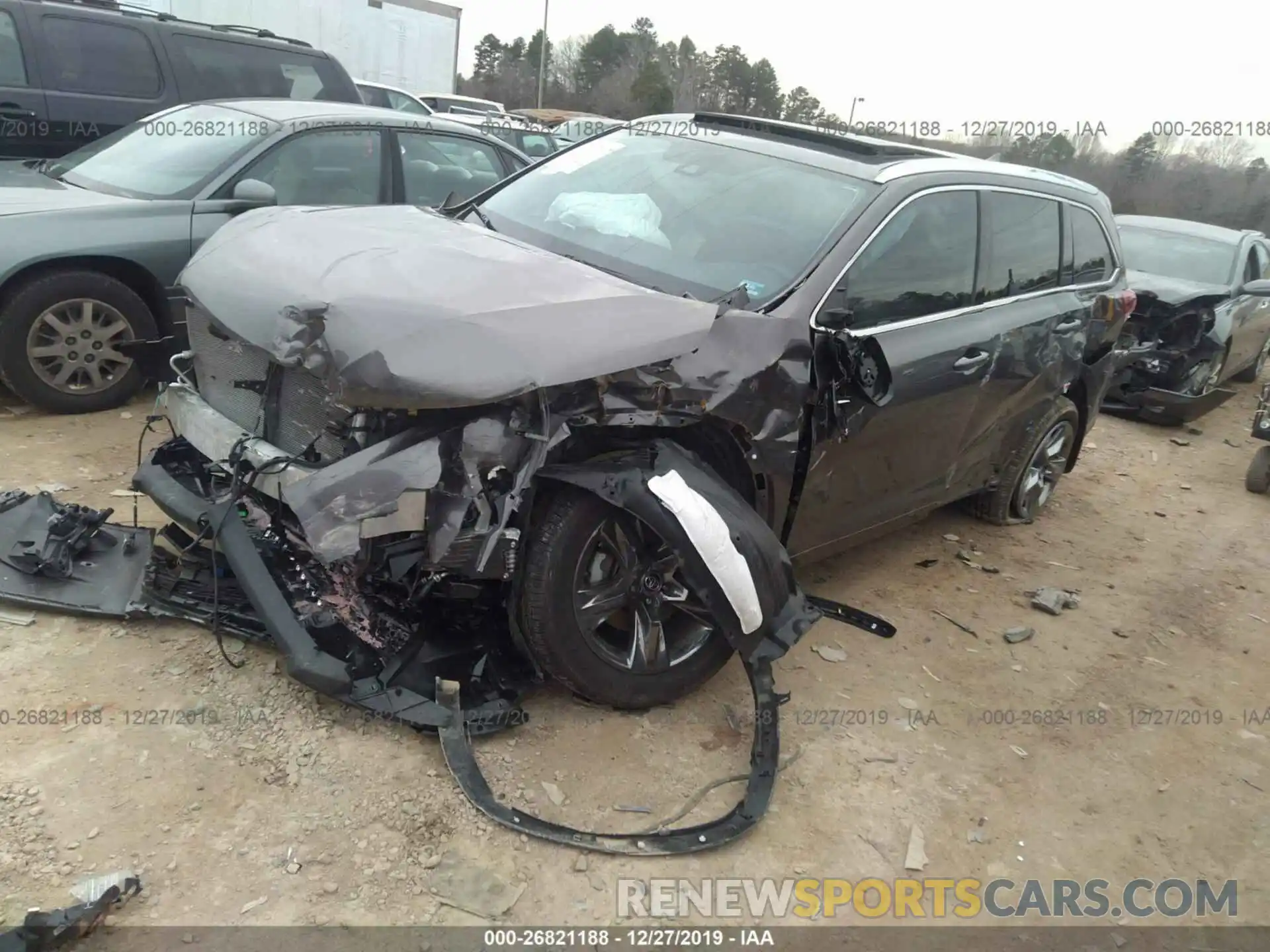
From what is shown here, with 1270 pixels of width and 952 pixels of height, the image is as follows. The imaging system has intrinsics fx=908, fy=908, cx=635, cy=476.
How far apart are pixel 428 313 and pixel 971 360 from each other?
95.6 inches

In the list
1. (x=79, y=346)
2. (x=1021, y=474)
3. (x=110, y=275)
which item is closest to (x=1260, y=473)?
(x=1021, y=474)

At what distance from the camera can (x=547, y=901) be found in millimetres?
2451

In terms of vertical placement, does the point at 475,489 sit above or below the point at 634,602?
above

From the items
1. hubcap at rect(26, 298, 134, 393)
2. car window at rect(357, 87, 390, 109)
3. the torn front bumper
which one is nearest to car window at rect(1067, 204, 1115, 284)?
the torn front bumper

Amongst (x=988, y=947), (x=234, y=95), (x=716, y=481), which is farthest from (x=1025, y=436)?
(x=234, y=95)

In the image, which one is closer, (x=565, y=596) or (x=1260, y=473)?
(x=565, y=596)

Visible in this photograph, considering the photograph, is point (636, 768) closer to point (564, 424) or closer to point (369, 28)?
point (564, 424)

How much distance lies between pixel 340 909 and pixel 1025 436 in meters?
4.01

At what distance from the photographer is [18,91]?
6562 mm

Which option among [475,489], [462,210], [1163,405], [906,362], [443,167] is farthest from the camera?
[1163,405]

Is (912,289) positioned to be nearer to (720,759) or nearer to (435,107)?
(720,759)

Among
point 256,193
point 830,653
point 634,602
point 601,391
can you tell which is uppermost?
point 256,193

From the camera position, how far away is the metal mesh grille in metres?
2.77

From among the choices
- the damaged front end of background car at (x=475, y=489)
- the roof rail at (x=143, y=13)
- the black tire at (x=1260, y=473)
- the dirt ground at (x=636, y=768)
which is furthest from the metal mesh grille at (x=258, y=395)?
the black tire at (x=1260, y=473)
